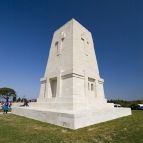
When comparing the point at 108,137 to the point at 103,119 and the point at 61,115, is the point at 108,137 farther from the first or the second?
the point at 103,119

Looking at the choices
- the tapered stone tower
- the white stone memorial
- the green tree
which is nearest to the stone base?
the white stone memorial

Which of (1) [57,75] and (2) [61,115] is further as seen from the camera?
(1) [57,75]

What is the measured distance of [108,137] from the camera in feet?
17.2

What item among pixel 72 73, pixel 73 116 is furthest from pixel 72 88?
pixel 73 116

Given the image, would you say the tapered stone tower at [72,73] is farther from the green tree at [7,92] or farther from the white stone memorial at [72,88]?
the green tree at [7,92]

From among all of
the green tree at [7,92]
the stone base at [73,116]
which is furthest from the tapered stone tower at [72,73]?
the green tree at [7,92]

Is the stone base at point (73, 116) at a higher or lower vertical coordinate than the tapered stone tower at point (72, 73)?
lower

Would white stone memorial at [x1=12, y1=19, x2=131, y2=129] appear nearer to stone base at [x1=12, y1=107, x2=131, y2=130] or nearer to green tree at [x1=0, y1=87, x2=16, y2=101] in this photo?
stone base at [x1=12, y1=107, x2=131, y2=130]

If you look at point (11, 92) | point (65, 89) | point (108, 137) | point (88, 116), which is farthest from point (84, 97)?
point (11, 92)

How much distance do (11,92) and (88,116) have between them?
5338cm

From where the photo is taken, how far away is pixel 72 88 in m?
9.91

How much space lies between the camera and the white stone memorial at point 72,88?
25.4 feet

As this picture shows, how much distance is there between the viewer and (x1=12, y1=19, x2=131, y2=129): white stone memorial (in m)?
7.75

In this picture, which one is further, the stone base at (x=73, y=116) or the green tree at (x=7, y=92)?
the green tree at (x=7, y=92)
